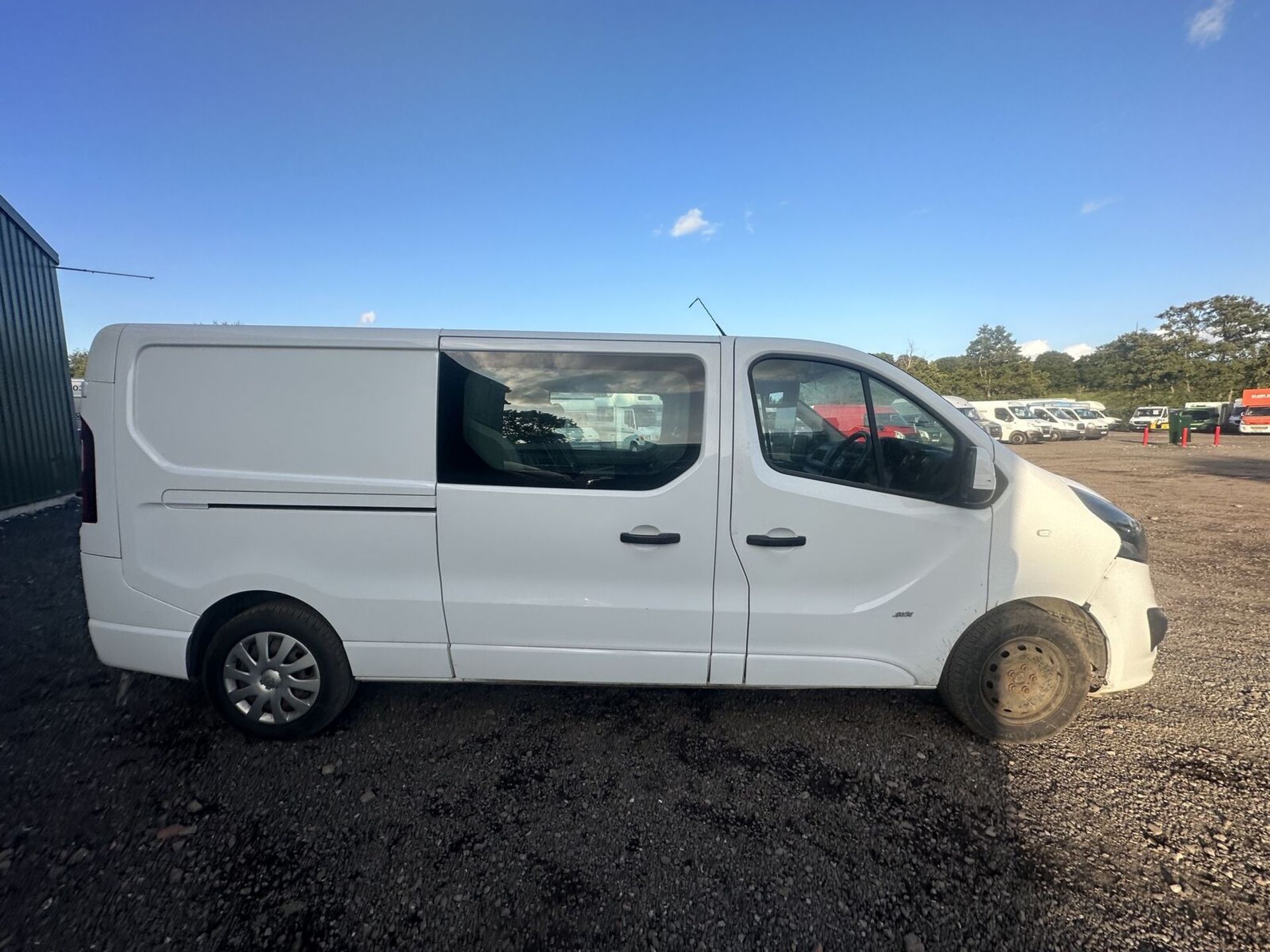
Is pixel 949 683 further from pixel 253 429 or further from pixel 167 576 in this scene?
pixel 167 576

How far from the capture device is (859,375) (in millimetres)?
2900

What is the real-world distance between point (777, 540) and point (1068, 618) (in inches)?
58.3

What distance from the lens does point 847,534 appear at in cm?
275

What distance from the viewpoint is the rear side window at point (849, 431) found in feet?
9.14

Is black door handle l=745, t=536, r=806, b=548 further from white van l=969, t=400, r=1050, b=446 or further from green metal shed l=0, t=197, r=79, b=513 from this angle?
white van l=969, t=400, r=1050, b=446

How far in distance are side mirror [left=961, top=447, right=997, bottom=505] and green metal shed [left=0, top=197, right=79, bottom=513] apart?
12.5 m

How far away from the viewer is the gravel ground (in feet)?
6.46

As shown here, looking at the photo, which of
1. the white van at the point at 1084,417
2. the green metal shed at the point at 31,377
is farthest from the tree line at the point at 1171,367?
the green metal shed at the point at 31,377

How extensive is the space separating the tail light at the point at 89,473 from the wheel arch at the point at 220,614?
72 centimetres

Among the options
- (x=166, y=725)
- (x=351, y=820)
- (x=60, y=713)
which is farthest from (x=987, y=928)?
(x=60, y=713)

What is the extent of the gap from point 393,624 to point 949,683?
273cm

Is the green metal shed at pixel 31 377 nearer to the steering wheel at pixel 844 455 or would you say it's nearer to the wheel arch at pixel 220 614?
the wheel arch at pixel 220 614

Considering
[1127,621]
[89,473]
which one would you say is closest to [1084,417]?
[1127,621]

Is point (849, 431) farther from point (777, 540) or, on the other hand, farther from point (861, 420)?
point (777, 540)
